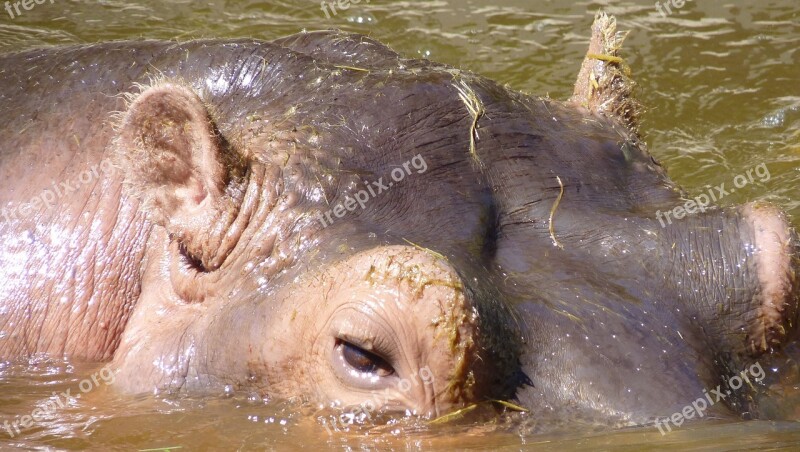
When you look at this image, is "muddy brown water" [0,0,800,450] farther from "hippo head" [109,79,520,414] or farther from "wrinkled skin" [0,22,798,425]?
"hippo head" [109,79,520,414]

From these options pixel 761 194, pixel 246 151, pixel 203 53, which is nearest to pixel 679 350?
pixel 246 151

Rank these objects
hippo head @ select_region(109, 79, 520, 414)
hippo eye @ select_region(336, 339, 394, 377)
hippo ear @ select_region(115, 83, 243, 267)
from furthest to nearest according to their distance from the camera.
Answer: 1. hippo ear @ select_region(115, 83, 243, 267)
2. hippo eye @ select_region(336, 339, 394, 377)
3. hippo head @ select_region(109, 79, 520, 414)

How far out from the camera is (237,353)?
3475 mm

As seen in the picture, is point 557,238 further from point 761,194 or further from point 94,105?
point 761,194

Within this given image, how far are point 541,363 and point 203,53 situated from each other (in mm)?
2079

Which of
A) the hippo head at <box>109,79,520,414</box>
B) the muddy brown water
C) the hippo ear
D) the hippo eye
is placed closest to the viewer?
the hippo head at <box>109,79,520,414</box>

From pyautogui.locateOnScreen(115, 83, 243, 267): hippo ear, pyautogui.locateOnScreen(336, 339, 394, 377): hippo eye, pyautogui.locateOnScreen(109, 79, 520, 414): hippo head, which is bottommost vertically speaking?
pyautogui.locateOnScreen(336, 339, 394, 377): hippo eye

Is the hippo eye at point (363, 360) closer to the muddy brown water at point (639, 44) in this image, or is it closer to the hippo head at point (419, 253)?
the hippo head at point (419, 253)

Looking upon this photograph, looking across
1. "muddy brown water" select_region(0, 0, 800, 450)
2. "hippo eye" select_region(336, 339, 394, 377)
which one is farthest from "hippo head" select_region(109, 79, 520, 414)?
"muddy brown water" select_region(0, 0, 800, 450)

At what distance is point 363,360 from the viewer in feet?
10.5

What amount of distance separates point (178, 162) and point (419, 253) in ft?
3.52

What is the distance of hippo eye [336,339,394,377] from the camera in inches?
126

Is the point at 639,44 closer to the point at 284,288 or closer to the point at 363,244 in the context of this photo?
the point at 363,244

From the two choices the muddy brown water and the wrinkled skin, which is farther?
the muddy brown water
